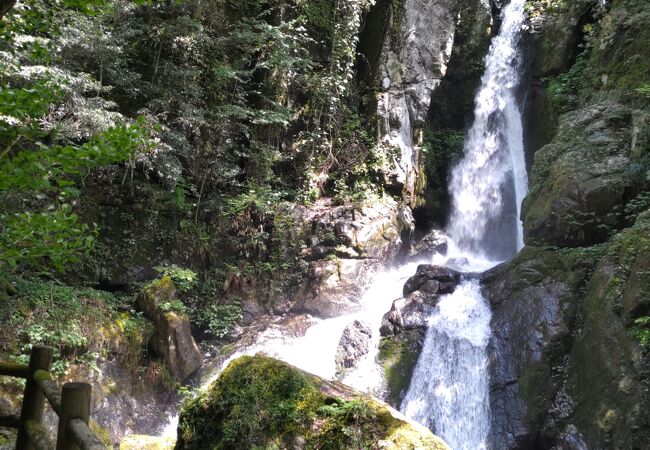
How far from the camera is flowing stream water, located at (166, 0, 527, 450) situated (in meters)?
7.80

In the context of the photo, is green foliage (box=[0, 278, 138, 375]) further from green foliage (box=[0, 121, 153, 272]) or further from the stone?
the stone

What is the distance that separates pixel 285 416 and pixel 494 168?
13.0 m

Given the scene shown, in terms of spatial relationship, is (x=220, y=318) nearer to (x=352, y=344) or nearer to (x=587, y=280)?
(x=352, y=344)

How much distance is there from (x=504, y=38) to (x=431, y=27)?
9.98ft

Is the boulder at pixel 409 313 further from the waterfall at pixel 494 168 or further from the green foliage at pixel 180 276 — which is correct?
the waterfall at pixel 494 168

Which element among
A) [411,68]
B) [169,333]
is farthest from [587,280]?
[411,68]

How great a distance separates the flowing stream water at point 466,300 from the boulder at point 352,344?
0.15 m

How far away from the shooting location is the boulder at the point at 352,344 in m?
9.03

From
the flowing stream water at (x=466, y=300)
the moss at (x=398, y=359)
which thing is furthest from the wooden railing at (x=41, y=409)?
the moss at (x=398, y=359)

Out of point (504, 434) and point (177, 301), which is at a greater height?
point (177, 301)

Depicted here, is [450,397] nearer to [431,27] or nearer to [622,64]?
[622,64]

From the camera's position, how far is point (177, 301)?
9000 millimetres

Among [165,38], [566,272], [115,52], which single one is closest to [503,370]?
[566,272]

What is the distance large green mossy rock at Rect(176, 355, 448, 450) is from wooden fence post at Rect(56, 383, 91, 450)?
170 cm
